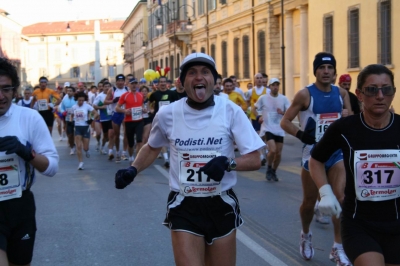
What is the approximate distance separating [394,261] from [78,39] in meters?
123

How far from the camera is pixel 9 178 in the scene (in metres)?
4.31

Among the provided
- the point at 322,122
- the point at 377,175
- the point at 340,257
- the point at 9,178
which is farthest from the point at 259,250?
the point at 9,178

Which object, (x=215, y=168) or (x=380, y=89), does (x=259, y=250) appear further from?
(x=380, y=89)

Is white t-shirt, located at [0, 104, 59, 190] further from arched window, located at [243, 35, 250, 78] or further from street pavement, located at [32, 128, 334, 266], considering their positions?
arched window, located at [243, 35, 250, 78]

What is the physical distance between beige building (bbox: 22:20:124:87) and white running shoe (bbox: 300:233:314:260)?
371ft

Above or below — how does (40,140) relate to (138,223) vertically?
above

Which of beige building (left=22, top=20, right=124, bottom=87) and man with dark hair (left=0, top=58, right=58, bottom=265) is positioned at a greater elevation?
beige building (left=22, top=20, right=124, bottom=87)

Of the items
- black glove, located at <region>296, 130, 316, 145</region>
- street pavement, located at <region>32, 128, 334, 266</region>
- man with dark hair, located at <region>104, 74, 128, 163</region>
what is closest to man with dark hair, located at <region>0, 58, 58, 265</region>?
street pavement, located at <region>32, 128, 334, 266</region>

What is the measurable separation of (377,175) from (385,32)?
735 inches

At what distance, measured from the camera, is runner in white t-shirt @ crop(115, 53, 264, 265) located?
166 inches

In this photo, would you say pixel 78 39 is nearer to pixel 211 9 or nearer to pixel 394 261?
pixel 211 9

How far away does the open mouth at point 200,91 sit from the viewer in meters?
4.36

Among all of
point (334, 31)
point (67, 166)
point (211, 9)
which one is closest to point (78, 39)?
point (211, 9)

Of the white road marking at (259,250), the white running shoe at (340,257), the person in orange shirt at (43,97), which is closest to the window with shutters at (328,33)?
the person in orange shirt at (43,97)
